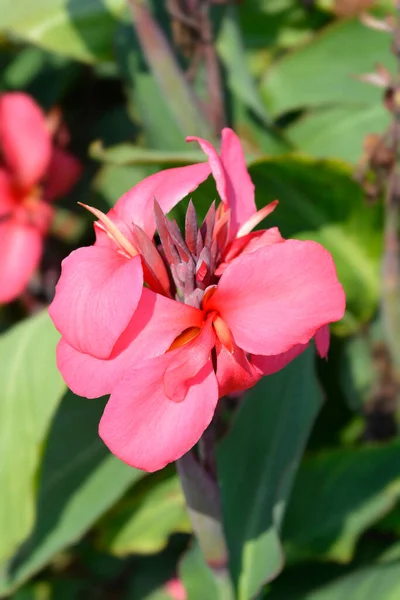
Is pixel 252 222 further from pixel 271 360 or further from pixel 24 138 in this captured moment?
pixel 24 138

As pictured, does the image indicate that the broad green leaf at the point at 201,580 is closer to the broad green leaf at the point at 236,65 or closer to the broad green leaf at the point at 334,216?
the broad green leaf at the point at 334,216

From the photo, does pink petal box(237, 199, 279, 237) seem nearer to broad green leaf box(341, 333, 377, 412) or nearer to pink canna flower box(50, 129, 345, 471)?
pink canna flower box(50, 129, 345, 471)

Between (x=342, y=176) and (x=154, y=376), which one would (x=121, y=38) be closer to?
(x=342, y=176)

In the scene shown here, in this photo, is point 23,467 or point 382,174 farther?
point 382,174

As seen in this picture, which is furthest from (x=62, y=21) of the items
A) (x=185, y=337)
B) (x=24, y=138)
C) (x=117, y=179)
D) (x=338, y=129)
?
(x=185, y=337)

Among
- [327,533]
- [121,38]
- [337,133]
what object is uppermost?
[121,38]

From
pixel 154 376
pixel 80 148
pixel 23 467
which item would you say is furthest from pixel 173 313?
pixel 80 148

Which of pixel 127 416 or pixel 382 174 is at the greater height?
pixel 127 416

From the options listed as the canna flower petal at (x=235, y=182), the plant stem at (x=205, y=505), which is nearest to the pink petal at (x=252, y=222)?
the canna flower petal at (x=235, y=182)
